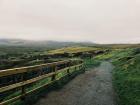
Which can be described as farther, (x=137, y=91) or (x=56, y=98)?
(x=137, y=91)

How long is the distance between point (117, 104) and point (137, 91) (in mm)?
3673

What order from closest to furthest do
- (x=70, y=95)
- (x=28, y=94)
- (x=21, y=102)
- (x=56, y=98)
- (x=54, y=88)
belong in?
(x=21, y=102), (x=28, y=94), (x=56, y=98), (x=70, y=95), (x=54, y=88)

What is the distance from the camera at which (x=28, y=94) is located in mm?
10320

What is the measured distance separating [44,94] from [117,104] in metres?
3.47

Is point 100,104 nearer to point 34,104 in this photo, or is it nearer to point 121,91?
point 34,104

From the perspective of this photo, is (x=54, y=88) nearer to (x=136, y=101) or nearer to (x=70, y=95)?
(x=70, y=95)

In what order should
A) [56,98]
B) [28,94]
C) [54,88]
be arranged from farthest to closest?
1. [54,88]
2. [56,98]
3. [28,94]

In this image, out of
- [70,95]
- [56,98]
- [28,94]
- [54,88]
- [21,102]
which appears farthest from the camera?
[54,88]

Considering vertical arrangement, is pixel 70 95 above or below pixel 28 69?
below

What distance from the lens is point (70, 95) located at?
477 inches

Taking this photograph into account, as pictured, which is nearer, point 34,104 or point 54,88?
point 34,104

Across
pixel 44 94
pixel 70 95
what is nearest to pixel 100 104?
pixel 70 95

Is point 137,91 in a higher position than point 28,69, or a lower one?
lower

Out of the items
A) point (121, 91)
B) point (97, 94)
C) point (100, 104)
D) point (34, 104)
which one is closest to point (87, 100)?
point (100, 104)
